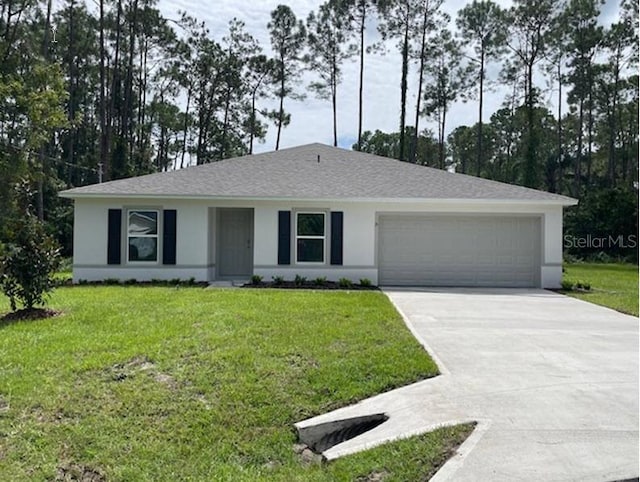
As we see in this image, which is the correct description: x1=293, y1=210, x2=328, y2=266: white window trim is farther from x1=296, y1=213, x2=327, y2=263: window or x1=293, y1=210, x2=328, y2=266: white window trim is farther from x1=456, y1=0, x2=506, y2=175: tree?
x1=456, y1=0, x2=506, y2=175: tree

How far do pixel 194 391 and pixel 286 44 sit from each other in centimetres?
3173

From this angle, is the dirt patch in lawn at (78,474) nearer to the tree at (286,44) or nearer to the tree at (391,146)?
the tree at (286,44)

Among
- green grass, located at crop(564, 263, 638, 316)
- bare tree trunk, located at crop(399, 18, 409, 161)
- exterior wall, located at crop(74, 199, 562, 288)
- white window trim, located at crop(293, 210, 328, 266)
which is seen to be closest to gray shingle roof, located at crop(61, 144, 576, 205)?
exterior wall, located at crop(74, 199, 562, 288)

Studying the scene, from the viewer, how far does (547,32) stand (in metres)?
32.7

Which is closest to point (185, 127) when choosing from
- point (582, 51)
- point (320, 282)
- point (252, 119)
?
point (252, 119)

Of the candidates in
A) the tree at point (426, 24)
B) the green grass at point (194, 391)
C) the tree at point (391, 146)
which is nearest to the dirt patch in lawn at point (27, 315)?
the green grass at point (194, 391)

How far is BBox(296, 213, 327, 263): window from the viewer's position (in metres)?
14.3

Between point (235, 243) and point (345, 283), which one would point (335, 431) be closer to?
point (345, 283)

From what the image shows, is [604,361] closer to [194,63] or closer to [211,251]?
[211,251]

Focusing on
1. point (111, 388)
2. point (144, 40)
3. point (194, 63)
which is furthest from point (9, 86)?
point (111, 388)

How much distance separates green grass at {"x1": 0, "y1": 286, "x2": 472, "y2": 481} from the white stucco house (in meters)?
6.17

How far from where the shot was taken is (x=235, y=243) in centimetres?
1555

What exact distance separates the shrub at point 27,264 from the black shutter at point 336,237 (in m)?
7.44

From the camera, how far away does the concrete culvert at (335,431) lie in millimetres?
4188
